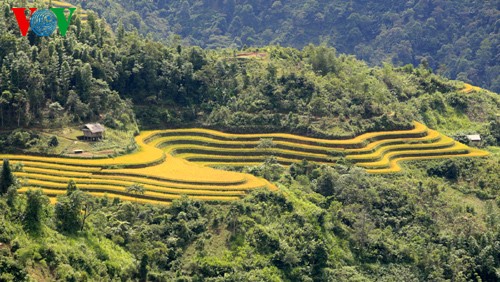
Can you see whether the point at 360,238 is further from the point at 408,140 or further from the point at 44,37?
the point at 44,37

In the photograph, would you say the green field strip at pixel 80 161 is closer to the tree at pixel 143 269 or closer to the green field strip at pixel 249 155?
the green field strip at pixel 249 155

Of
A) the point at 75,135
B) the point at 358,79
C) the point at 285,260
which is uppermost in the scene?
the point at 358,79

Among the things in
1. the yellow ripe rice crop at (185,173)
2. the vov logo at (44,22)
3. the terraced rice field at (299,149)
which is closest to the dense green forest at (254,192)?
the vov logo at (44,22)

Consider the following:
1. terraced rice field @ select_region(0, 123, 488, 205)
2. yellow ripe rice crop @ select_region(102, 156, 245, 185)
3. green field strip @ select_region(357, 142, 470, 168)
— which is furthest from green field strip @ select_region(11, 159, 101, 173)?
green field strip @ select_region(357, 142, 470, 168)

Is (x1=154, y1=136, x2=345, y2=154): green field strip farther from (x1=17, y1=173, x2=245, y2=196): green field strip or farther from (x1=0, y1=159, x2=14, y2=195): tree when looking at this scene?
(x1=0, y1=159, x2=14, y2=195): tree

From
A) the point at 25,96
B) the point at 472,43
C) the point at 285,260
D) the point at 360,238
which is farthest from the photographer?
the point at 472,43

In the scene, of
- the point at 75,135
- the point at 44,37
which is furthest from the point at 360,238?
the point at 44,37

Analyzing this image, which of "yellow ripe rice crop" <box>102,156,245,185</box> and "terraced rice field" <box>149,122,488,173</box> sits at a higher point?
"terraced rice field" <box>149,122,488,173</box>
